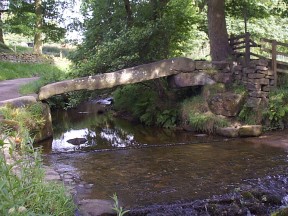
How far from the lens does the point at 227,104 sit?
35.0 feet

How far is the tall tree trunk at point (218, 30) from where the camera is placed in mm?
11898

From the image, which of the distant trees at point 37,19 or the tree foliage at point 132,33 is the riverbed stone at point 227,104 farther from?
the distant trees at point 37,19

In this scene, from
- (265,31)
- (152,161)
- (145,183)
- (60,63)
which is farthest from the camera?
(60,63)

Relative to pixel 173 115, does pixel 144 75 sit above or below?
Result: above

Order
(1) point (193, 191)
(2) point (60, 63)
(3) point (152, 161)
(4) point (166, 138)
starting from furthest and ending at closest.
Result: (2) point (60, 63) < (4) point (166, 138) < (3) point (152, 161) < (1) point (193, 191)

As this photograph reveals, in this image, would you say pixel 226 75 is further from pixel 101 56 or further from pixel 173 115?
pixel 101 56

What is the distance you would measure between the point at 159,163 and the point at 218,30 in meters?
6.23

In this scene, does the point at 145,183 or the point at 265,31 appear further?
the point at 265,31

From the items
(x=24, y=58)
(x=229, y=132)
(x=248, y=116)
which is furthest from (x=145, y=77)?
(x=24, y=58)

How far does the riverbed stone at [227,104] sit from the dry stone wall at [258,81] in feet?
0.94

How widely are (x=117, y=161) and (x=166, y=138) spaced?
290 cm

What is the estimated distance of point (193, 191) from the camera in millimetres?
5715

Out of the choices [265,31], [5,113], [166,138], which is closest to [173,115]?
[166,138]

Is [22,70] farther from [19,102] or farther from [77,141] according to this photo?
[77,141]
